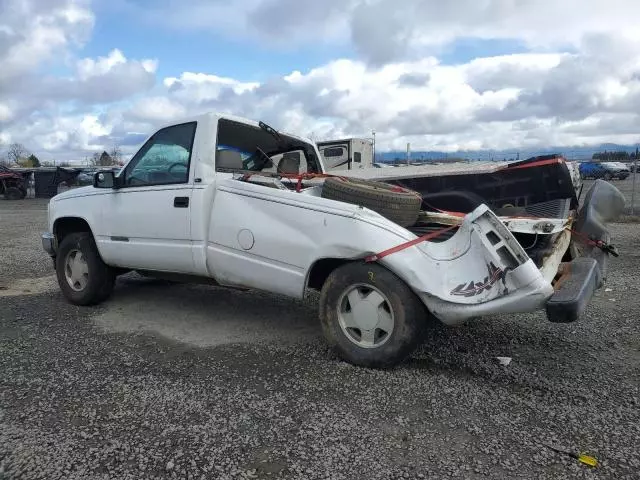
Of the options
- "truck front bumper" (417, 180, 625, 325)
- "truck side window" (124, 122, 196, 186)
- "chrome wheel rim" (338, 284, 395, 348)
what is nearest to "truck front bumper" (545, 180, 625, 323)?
"truck front bumper" (417, 180, 625, 325)

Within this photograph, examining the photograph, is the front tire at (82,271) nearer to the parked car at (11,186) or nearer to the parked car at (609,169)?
the parked car at (11,186)

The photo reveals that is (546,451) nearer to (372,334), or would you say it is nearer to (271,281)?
(372,334)

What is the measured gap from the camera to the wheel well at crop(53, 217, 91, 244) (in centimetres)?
573

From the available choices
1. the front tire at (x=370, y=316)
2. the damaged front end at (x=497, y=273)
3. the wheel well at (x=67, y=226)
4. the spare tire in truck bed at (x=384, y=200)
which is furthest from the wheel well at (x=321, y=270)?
the wheel well at (x=67, y=226)

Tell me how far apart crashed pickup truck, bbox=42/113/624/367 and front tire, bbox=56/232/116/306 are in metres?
0.01

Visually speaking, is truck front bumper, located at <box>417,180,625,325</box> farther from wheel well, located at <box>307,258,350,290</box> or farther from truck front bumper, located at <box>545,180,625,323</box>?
wheel well, located at <box>307,258,350,290</box>

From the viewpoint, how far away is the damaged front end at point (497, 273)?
3.23m

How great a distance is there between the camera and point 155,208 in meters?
4.84

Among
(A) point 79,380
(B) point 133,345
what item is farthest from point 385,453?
(B) point 133,345

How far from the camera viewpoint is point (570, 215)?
4703 mm

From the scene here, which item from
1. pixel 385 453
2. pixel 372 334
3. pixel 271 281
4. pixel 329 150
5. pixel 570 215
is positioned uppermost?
pixel 329 150

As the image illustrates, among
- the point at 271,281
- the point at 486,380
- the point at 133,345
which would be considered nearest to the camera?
the point at 486,380

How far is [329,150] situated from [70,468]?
13.9 metres

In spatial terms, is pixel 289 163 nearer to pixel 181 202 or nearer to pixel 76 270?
pixel 181 202
